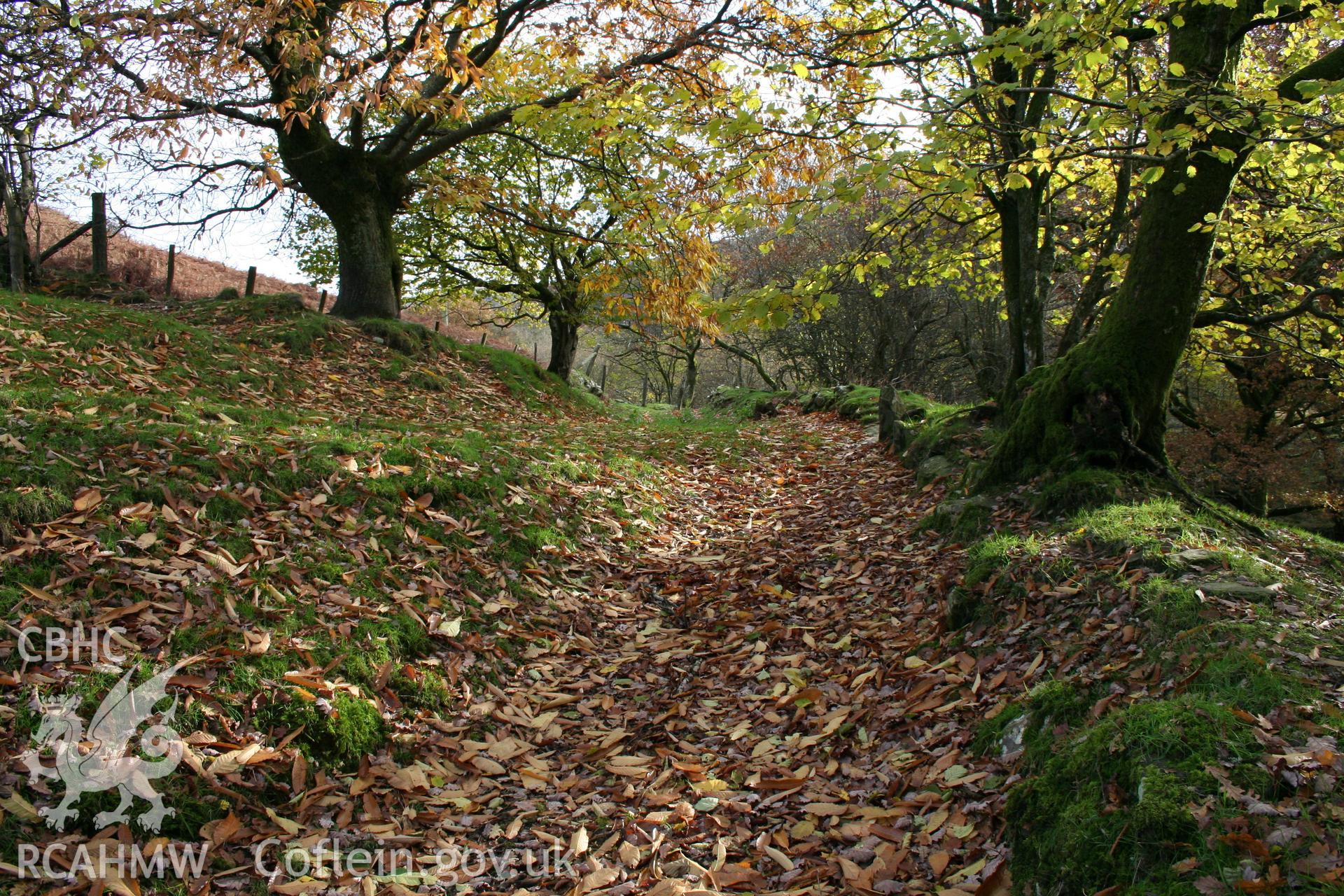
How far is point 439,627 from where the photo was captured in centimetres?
464

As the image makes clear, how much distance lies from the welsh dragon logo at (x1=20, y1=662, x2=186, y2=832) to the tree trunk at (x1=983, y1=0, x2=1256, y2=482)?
5888mm

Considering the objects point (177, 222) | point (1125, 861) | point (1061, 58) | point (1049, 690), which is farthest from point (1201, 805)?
point (177, 222)

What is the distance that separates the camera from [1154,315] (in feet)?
17.6

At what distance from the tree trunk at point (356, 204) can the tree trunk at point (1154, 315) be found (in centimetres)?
1066

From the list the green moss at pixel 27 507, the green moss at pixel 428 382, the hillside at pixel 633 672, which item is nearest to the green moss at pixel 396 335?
the green moss at pixel 428 382

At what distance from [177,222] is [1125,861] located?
11.6 m

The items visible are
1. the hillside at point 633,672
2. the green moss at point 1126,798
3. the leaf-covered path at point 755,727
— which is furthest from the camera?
the leaf-covered path at point 755,727

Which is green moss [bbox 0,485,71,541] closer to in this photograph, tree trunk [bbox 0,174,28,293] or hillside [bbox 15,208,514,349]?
hillside [bbox 15,208,514,349]

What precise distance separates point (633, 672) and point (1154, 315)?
463cm

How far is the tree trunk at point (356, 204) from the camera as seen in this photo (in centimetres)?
1136

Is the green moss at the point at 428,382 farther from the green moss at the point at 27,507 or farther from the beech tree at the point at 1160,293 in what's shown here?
the beech tree at the point at 1160,293

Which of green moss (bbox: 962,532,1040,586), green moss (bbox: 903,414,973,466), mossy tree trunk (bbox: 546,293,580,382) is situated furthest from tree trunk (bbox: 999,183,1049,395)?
mossy tree trunk (bbox: 546,293,580,382)

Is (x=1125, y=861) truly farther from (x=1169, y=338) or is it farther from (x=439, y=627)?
(x=1169, y=338)

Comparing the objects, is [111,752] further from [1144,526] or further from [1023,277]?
[1023,277]
